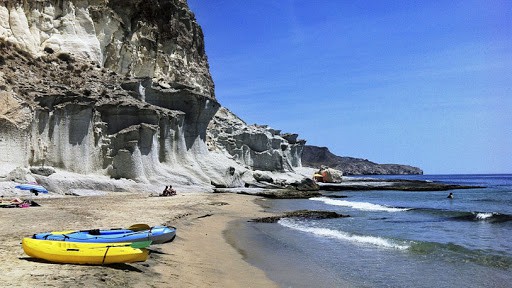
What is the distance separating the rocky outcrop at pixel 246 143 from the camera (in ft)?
192

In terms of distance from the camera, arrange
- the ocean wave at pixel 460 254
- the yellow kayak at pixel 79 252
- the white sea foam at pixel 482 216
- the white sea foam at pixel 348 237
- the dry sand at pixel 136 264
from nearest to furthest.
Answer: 1. the dry sand at pixel 136 264
2. the yellow kayak at pixel 79 252
3. the ocean wave at pixel 460 254
4. the white sea foam at pixel 348 237
5. the white sea foam at pixel 482 216

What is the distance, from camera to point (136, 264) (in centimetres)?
828

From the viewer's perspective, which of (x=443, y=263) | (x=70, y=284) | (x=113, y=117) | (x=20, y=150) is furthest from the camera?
(x=113, y=117)

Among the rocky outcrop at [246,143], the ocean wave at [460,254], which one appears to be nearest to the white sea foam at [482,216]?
the ocean wave at [460,254]

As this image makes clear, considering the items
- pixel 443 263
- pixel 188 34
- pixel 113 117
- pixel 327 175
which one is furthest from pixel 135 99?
pixel 327 175

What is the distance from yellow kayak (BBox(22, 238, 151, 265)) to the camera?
7.66 m

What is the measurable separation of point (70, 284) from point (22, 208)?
38.8 ft

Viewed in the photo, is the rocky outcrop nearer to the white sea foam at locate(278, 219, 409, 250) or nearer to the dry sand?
the white sea foam at locate(278, 219, 409, 250)

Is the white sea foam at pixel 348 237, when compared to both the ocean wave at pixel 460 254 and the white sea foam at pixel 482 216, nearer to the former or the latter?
the ocean wave at pixel 460 254

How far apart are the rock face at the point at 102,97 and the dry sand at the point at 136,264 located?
12809mm

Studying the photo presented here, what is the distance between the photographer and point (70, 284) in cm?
642

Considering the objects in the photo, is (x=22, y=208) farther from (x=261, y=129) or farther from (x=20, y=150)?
(x=261, y=129)

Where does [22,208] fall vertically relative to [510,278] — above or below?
above

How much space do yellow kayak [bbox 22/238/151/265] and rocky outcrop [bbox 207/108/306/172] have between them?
4723 cm
